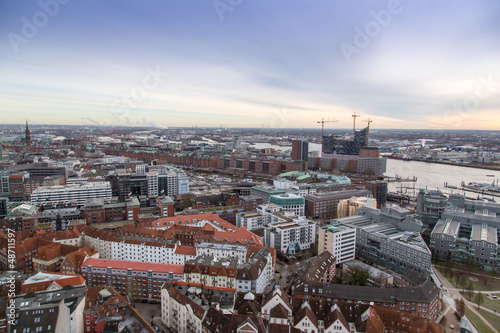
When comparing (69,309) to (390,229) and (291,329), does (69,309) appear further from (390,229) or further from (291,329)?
(390,229)

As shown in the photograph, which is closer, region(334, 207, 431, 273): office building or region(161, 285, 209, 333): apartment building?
region(161, 285, 209, 333): apartment building

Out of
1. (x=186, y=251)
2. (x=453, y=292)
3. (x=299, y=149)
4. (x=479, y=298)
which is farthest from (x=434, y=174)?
(x=186, y=251)

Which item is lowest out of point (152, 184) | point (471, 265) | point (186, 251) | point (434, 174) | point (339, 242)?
point (471, 265)

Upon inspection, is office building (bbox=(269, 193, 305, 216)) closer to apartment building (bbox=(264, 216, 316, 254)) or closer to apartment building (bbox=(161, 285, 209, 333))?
apartment building (bbox=(264, 216, 316, 254))

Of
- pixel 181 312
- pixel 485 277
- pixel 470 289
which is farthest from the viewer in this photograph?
pixel 485 277

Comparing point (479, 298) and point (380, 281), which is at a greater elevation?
point (380, 281)

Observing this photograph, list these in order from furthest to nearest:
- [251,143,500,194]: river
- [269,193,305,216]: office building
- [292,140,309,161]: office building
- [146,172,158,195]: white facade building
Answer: [292,140,309,161]: office building
[251,143,500,194]: river
[146,172,158,195]: white facade building
[269,193,305,216]: office building

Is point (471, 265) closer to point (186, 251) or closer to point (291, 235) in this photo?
point (291, 235)

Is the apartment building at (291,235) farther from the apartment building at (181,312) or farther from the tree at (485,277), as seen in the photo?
the tree at (485,277)

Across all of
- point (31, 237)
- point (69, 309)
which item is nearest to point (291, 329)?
point (69, 309)

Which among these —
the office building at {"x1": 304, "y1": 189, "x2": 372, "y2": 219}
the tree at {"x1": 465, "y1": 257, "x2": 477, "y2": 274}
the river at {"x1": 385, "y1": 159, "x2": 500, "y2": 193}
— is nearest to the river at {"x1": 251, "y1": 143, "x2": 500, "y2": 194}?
the river at {"x1": 385, "y1": 159, "x2": 500, "y2": 193}

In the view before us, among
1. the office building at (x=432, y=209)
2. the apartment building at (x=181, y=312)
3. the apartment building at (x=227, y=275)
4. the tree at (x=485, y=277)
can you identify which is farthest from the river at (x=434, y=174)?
the apartment building at (x=181, y=312)

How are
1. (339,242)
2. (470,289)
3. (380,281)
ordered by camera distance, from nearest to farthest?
(380,281) → (470,289) → (339,242)
